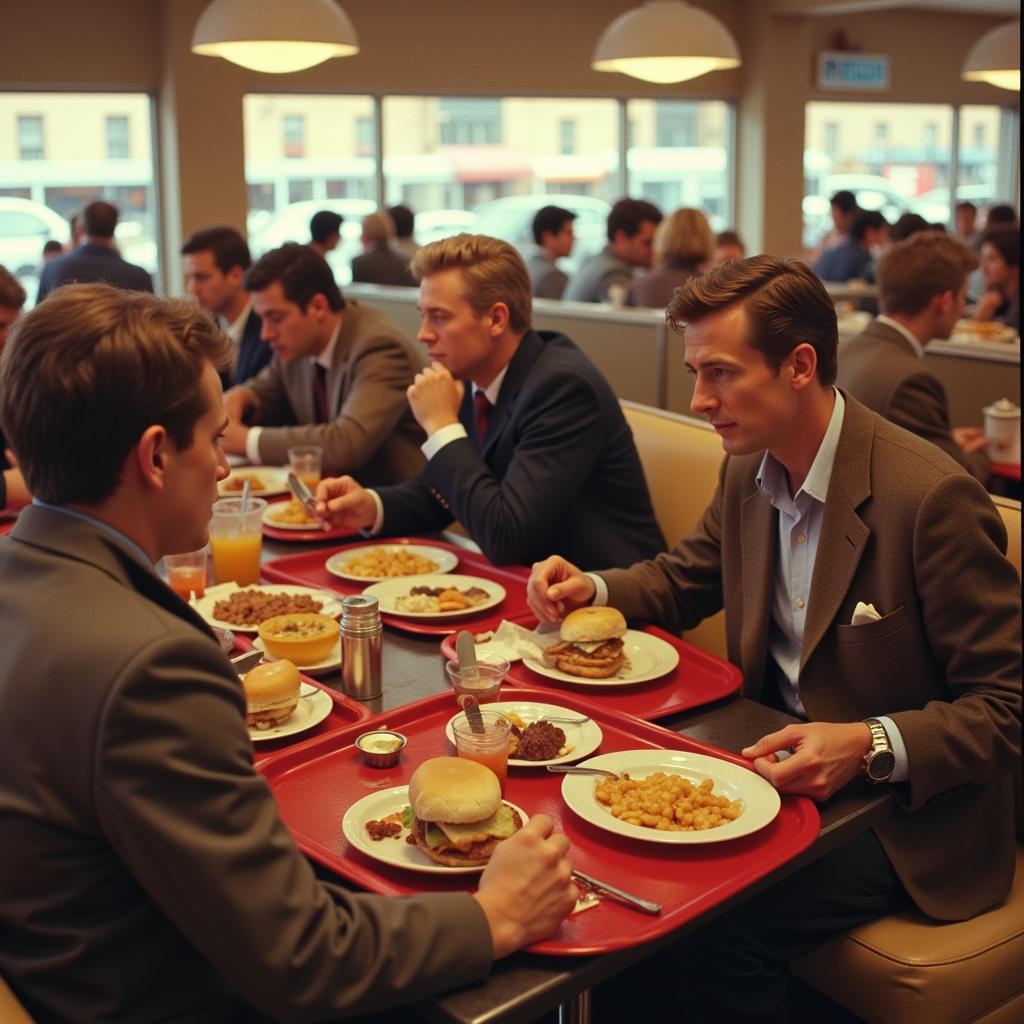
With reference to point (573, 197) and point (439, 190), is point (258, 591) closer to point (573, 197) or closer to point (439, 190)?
point (439, 190)

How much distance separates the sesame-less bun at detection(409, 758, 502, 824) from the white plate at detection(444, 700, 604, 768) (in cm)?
19

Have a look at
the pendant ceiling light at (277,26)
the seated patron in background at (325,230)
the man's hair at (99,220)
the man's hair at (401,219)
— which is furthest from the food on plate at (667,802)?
the man's hair at (401,219)

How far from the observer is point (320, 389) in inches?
149

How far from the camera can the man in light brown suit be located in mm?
1685

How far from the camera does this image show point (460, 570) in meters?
2.53

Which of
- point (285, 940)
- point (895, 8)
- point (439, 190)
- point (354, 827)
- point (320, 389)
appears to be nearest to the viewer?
point (285, 940)

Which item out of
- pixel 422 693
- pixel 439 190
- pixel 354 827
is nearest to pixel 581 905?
pixel 354 827

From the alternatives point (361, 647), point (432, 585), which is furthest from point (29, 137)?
point (361, 647)

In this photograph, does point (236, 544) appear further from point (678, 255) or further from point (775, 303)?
point (678, 255)

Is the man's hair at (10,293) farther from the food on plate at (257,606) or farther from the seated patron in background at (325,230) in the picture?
the seated patron in background at (325,230)

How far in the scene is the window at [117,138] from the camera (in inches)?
327

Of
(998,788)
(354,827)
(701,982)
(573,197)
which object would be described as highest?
(573,197)

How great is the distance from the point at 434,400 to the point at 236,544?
0.53 metres

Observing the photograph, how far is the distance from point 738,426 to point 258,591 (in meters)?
0.92
